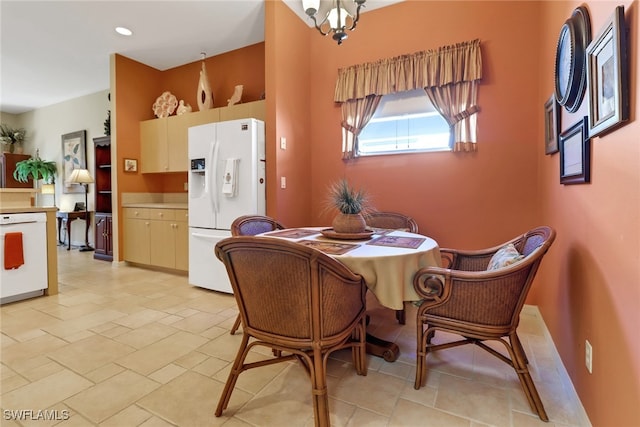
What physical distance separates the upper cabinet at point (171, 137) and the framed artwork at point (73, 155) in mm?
2319

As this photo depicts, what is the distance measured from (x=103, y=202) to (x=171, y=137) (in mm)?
1913

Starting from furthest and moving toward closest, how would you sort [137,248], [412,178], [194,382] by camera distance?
[137,248]
[412,178]
[194,382]

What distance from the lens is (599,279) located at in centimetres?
129

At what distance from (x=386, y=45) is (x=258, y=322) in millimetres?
3088

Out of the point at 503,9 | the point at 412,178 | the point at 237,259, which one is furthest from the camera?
the point at 412,178

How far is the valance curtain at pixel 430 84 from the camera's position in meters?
2.79

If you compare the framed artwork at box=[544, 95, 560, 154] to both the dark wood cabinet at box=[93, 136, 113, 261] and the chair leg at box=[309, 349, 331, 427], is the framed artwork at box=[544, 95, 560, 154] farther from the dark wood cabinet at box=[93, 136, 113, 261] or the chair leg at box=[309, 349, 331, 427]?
the dark wood cabinet at box=[93, 136, 113, 261]

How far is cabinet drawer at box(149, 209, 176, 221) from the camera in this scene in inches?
153

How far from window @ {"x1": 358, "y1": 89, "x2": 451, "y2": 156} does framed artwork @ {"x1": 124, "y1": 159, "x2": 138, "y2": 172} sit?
3.38 meters

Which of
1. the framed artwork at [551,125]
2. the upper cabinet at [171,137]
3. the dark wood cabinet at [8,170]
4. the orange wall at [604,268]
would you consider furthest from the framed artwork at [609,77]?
the dark wood cabinet at [8,170]

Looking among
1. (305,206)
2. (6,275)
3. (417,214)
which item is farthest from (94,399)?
(417,214)

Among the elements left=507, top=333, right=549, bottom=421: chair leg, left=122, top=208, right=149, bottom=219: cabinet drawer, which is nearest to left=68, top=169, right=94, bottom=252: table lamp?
left=122, top=208, right=149, bottom=219: cabinet drawer

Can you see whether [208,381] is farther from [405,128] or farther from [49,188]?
[49,188]

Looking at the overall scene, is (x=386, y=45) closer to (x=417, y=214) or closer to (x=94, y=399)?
(x=417, y=214)
